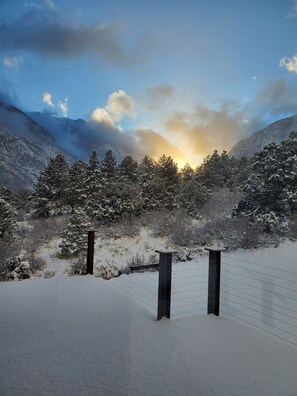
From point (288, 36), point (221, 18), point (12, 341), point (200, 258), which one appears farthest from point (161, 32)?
point (12, 341)

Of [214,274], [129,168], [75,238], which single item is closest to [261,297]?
[214,274]

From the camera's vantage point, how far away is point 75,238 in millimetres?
11031

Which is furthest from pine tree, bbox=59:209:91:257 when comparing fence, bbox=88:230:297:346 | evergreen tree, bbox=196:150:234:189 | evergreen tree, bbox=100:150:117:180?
evergreen tree, bbox=196:150:234:189

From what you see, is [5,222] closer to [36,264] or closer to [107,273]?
[36,264]

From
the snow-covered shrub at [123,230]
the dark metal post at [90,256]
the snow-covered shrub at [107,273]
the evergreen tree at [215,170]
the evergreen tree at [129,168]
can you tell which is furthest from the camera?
the evergreen tree at [215,170]

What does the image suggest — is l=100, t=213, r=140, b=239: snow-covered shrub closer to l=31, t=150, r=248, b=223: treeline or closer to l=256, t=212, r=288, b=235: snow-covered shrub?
l=31, t=150, r=248, b=223: treeline

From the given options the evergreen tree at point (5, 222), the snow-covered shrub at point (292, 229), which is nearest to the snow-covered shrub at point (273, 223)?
the snow-covered shrub at point (292, 229)

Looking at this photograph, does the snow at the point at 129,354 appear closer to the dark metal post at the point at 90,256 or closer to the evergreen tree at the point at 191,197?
the dark metal post at the point at 90,256

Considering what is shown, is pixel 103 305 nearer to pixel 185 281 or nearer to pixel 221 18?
pixel 185 281

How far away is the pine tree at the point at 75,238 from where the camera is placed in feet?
35.5

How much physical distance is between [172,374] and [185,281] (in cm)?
477

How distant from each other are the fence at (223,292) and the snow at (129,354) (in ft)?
1.73

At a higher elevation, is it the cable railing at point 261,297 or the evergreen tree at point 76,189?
the evergreen tree at point 76,189

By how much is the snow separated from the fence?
53 cm
